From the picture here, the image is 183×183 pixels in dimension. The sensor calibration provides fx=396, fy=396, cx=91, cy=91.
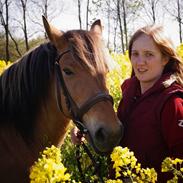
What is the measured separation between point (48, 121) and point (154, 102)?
3.11 feet

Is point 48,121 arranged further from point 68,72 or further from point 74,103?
point 68,72

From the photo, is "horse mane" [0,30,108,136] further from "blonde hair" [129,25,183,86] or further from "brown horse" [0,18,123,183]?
"blonde hair" [129,25,183,86]

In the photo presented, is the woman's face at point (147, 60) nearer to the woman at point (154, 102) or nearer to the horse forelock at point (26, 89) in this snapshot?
the woman at point (154, 102)

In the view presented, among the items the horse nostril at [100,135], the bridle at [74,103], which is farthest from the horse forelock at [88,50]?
the horse nostril at [100,135]

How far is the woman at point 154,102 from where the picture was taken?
3.03m

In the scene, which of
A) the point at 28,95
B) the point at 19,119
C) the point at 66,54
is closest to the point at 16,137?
the point at 19,119

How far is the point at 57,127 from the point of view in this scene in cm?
350

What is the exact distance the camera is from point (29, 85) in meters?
3.42

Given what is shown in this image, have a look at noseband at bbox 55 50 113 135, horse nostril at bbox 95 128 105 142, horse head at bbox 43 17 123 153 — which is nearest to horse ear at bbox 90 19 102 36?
horse head at bbox 43 17 123 153

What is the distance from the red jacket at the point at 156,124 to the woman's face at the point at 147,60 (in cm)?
11

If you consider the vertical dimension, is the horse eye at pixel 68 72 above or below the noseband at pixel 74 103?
above

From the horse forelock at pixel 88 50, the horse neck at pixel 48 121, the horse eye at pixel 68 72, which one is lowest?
the horse neck at pixel 48 121

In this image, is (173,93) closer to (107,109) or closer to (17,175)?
(107,109)

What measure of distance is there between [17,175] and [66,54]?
110 centimetres
